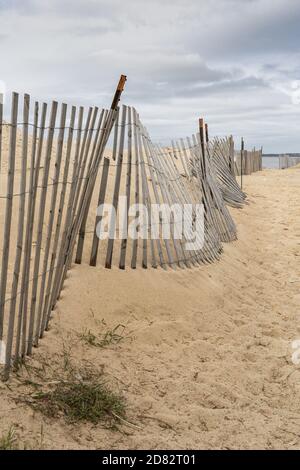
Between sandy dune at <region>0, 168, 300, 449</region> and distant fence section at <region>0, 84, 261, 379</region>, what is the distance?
7.0 inches

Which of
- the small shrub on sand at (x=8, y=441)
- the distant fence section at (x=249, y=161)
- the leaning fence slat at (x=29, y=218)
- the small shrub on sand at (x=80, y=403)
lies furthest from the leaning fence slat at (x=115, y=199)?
the distant fence section at (x=249, y=161)

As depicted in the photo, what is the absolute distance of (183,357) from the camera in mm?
3602

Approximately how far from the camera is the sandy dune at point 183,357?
2.56 meters

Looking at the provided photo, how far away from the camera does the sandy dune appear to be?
256 cm

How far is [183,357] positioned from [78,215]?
1222 millimetres

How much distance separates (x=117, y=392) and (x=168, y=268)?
186 centimetres

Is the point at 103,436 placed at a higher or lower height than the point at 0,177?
lower

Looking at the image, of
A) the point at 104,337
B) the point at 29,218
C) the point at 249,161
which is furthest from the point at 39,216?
the point at 249,161

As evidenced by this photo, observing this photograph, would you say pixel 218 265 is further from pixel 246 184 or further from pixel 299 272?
pixel 246 184

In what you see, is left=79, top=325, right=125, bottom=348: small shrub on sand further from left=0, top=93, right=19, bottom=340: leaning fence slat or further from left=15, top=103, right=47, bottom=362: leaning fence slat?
left=0, top=93, right=19, bottom=340: leaning fence slat

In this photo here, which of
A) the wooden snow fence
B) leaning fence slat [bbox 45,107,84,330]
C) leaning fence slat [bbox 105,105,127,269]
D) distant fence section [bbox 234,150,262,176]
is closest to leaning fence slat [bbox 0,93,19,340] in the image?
the wooden snow fence

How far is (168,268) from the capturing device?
15.3 feet

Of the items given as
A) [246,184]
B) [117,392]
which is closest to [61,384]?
[117,392]
